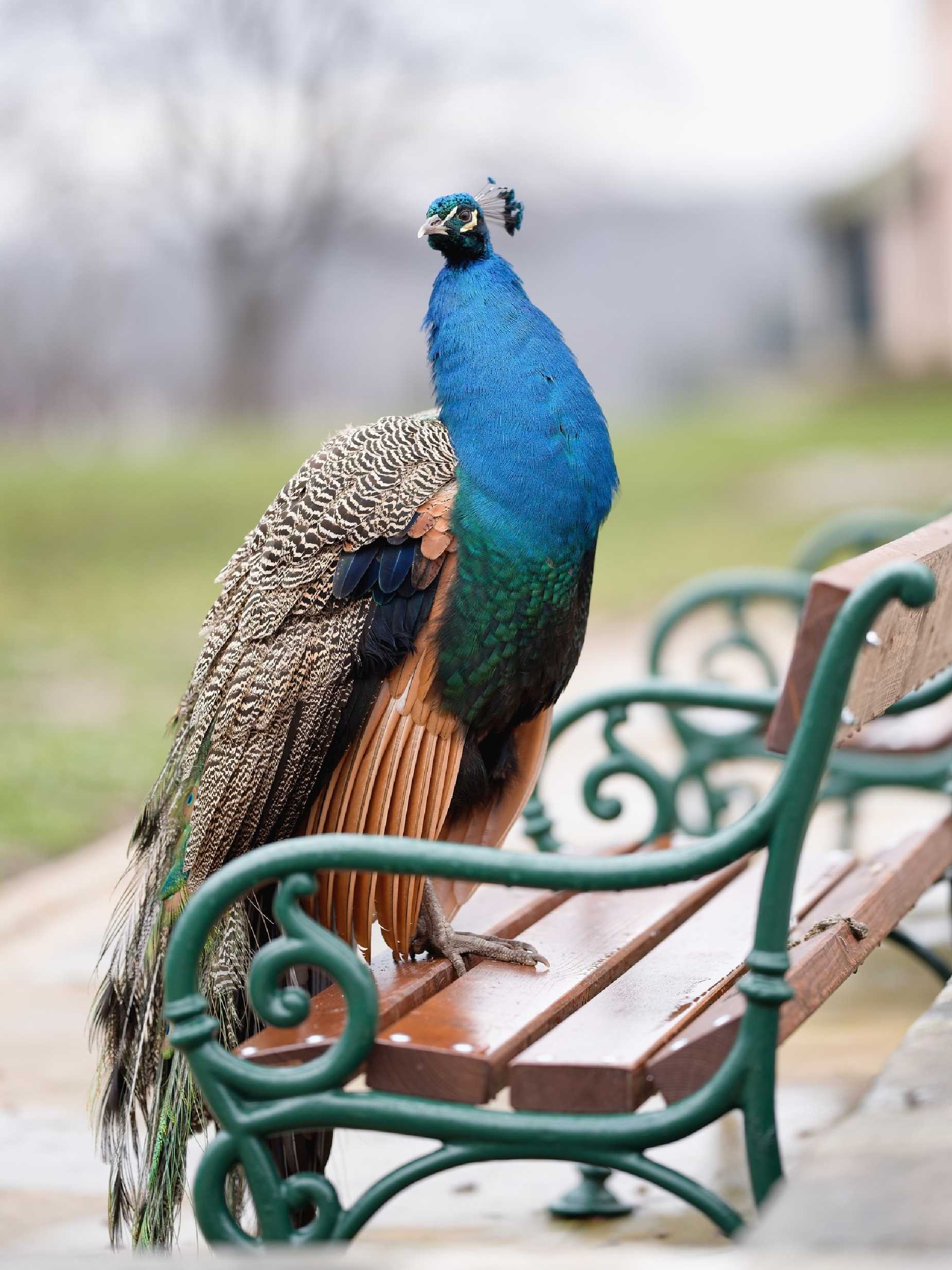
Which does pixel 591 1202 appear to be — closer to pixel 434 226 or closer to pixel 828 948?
pixel 828 948

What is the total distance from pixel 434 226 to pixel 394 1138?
1.86 meters

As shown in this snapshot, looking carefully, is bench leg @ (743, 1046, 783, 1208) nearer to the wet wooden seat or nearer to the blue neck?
the wet wooden seat

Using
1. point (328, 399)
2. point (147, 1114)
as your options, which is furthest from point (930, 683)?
point (328, 399)

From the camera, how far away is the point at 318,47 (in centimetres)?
1798

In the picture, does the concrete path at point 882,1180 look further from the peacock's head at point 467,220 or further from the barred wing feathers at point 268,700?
the peacock's head at point 467,220

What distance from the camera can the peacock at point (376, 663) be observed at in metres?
2.48

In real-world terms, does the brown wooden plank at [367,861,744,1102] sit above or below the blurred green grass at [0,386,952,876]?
below

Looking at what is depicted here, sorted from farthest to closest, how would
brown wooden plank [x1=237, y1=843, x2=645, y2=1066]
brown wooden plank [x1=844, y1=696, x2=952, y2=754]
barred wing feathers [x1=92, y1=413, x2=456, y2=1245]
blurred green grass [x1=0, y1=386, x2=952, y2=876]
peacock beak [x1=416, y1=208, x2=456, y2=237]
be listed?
blurred green grass [x1=0, y1=386, x2=952, y2=876], brown wooden plank [x1=844, y1=696, x2=952, y2=754], peacock beak [x1=416, y1=208, x2=456, y2=237], barred wing feathers [x1=92, y1=413, x2=456, y2=1245], brown wooden plank [x1=237, y1=843, x2=645, y2=1066]

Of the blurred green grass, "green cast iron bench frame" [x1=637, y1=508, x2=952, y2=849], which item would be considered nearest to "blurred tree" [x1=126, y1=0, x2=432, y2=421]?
the blurred green grass

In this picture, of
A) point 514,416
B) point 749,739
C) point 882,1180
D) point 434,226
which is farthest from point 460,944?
point 749,739

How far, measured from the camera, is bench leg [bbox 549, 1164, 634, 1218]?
2.97m

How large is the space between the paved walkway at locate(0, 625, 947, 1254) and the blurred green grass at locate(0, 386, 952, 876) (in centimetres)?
111

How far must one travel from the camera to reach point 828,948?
2385mm

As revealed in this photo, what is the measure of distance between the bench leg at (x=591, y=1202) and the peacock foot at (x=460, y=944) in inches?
24.3
